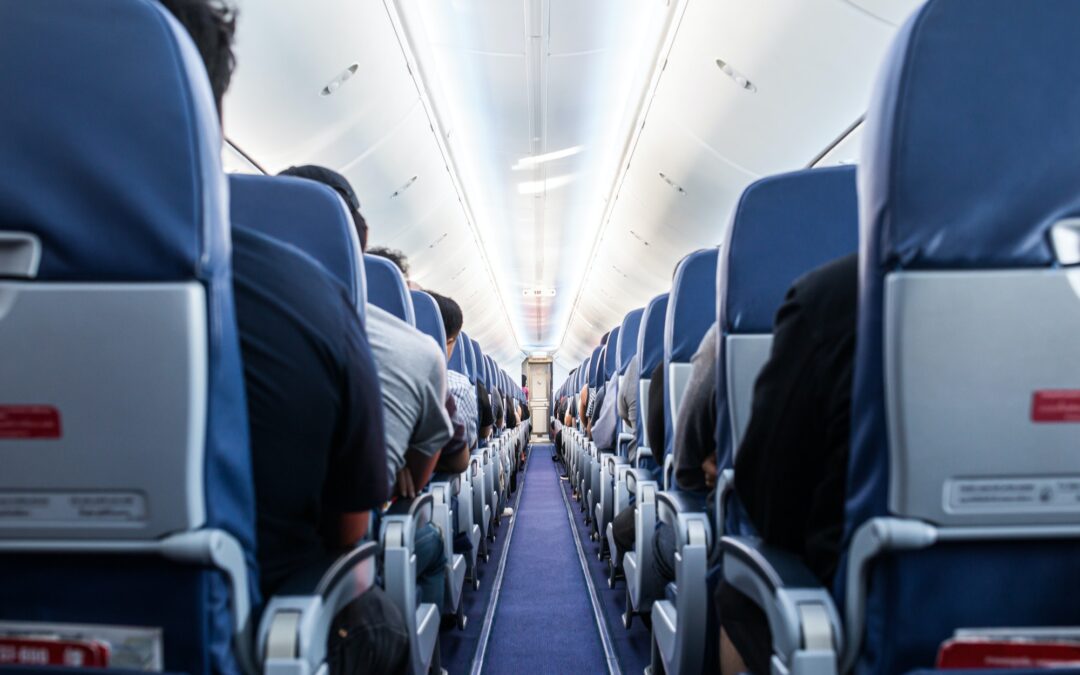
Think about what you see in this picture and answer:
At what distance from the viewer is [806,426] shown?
126cm

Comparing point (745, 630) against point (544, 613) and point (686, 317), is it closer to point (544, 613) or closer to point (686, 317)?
point (686, 317)

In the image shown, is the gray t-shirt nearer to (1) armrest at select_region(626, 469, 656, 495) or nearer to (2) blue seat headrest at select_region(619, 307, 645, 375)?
(1) armrest at select_region(626, 469, 656, 495)

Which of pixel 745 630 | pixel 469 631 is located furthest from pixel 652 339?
pixel 745 630

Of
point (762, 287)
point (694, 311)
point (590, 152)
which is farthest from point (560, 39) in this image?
point (762, 287)

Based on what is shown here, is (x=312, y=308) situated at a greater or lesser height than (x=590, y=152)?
lesser

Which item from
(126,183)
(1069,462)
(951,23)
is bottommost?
(1069,462)

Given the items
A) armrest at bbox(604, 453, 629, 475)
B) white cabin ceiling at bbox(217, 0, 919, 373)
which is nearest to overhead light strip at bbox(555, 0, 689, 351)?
white cabin ceiling at bbox(217, 0, 919, 373)

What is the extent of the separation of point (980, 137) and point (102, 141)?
48.4 inches

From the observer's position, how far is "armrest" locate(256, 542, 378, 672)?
1110mm

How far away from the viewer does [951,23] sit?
0.97 metres

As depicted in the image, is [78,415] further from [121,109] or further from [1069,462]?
[1069,462]

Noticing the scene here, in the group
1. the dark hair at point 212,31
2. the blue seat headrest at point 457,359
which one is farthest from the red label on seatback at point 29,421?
Answer: the blue seat headrest at point 457,359

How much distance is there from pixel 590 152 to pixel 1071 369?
7167 mm

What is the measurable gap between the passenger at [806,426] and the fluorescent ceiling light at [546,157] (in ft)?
22.0
